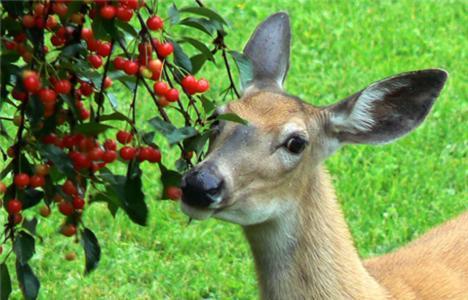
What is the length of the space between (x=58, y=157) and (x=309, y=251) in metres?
1.31

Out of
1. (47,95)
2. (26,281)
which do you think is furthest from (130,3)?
(26,281)

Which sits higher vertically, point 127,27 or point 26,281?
point 127,27

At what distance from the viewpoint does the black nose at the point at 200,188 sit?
4.02 m

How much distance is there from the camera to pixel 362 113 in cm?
469

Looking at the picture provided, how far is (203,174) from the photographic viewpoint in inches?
160

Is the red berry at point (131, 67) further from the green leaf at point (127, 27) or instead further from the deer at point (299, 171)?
the deer at point (299, 171)

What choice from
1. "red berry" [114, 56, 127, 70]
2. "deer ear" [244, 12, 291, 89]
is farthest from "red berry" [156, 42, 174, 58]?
"deer ear" [244, 12, 291, 89]

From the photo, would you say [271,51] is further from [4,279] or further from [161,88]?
[4,279]

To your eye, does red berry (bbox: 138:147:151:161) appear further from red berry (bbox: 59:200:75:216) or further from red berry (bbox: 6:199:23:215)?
red berry (bbox: 6:199:23:215)

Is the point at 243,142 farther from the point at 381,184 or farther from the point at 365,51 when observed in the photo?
the point at 365,51

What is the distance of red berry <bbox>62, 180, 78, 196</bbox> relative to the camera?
3875mm

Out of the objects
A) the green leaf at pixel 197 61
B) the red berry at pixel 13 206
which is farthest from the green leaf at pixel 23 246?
the green leaf at pixel 197 61

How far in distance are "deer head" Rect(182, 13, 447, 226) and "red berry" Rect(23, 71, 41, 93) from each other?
73 centimetres

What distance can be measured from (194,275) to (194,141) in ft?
8.23
